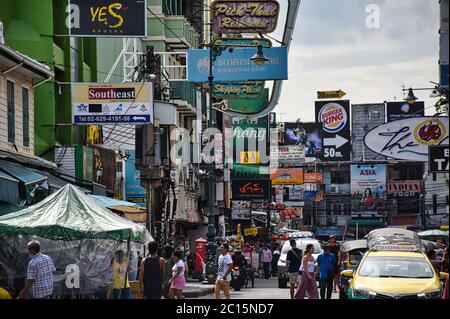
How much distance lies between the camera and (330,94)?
412ft

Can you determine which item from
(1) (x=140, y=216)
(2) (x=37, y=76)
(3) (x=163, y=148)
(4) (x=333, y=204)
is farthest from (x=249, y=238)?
(4) (x=333, y=204)

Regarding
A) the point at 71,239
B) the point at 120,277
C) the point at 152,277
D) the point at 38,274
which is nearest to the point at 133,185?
the point at 71,239

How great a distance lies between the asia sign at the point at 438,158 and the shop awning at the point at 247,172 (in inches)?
1546

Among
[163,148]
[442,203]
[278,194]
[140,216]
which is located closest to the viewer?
[140,216]

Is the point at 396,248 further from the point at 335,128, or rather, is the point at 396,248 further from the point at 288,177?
the point at 335,128

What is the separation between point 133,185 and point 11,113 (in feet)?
49.7

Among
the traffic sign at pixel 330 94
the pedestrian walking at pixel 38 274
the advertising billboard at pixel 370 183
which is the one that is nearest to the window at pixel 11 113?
the pedestrian walking at pixel 38 274

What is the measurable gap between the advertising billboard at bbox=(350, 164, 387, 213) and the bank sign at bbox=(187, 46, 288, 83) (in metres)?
76.9

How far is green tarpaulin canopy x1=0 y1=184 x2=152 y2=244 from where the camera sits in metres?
23.5

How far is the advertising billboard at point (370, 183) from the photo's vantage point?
11669 cm

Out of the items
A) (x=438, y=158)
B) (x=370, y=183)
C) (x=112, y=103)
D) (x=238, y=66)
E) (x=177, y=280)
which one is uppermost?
(x=238, y=66)

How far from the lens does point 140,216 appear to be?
40.6 meters
